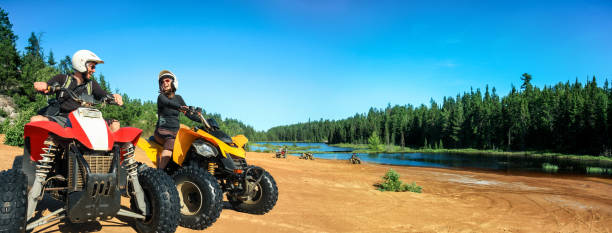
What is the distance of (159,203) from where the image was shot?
3.99m

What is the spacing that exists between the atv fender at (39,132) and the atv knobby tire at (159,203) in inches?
39.1

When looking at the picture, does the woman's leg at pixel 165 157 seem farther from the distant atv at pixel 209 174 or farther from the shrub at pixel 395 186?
the shrub at pixel 395 186

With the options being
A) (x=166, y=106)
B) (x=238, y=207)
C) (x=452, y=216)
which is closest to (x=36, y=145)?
(x=166, y=106)

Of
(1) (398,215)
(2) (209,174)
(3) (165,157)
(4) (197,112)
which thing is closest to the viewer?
(2) (209,174)

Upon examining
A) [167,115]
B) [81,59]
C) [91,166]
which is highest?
[81,59]

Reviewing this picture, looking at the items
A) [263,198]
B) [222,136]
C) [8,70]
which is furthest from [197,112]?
[8,70]

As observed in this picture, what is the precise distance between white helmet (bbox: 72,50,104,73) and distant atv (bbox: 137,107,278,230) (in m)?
1.85

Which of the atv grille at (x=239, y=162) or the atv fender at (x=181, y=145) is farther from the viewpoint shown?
the atv grille at (x=239, y=162)

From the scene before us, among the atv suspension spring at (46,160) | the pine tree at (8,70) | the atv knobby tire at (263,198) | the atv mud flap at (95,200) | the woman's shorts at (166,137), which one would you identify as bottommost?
the atv knobby tire at (263,198)

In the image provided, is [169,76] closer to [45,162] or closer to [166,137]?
[166,137]

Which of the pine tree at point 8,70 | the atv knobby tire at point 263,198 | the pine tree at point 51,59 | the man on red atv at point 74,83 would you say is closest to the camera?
the man on red atv at point 74,83

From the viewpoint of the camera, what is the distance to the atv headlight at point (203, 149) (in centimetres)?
562

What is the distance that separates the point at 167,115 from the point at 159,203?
2.48 meters

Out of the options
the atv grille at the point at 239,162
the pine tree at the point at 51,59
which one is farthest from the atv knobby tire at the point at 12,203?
the pine tree at the point at 51,59
